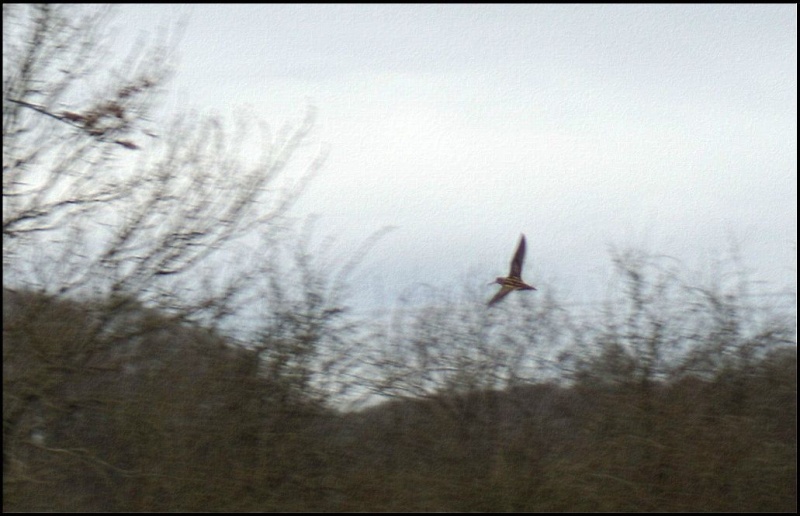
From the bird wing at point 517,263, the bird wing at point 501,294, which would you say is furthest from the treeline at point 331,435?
the bird wing at point 517,263

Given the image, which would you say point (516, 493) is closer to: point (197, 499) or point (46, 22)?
point (197, 499)

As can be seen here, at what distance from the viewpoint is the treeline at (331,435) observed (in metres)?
8.98

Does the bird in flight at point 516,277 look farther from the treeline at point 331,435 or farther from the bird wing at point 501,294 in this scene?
the treeline at point 331,435

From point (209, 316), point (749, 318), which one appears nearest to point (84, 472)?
point (209, 316)

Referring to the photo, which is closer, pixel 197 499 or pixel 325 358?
pixel 197 499

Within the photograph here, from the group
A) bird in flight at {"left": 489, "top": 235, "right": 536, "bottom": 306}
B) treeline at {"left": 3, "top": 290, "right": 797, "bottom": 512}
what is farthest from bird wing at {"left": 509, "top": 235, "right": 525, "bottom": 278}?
treeline at {"left": 3, "top": 290, "right": 797, "bottom": 512}

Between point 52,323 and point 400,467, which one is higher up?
point 52,323

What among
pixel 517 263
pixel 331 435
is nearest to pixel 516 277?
pixel 517 263

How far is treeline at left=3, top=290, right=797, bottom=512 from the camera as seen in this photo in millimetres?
8984

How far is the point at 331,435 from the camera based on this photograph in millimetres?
9594

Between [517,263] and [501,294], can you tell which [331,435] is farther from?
[517,263]

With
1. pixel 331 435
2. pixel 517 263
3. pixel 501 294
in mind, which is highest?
pixel 517 263

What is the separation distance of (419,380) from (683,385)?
2643mm

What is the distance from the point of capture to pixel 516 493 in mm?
9000
